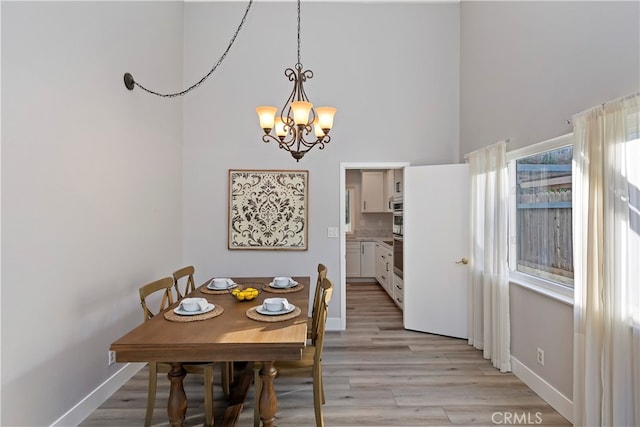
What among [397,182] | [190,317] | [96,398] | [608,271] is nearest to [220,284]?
[190,317]

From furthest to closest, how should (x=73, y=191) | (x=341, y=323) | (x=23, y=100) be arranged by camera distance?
(x=341, y=323), (x=73, y=191), (x=23, y=100)

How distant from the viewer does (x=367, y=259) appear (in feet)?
22.9

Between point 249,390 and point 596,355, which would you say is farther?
point 249,390

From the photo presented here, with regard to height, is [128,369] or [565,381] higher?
[565,381]

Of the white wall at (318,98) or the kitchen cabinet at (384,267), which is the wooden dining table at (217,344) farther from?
the kitchen cabinet at (384,267)

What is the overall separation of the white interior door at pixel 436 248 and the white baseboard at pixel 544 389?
34.3 inches

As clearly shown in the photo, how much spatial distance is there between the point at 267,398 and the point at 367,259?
5.19 meters

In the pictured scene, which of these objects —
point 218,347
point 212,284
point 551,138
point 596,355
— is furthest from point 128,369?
point 551,138

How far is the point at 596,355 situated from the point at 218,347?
2.11m

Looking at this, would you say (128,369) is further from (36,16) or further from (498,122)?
(498,122)

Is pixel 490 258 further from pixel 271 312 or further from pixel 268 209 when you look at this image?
pixel 268 209

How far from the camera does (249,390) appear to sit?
274 cm

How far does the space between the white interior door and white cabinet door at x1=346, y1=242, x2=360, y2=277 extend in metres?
2.84

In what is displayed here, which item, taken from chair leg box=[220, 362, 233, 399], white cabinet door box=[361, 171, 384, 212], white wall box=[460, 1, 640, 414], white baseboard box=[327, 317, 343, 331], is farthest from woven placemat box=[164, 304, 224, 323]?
white cabinet door box=[361, 171, 384, 212]
